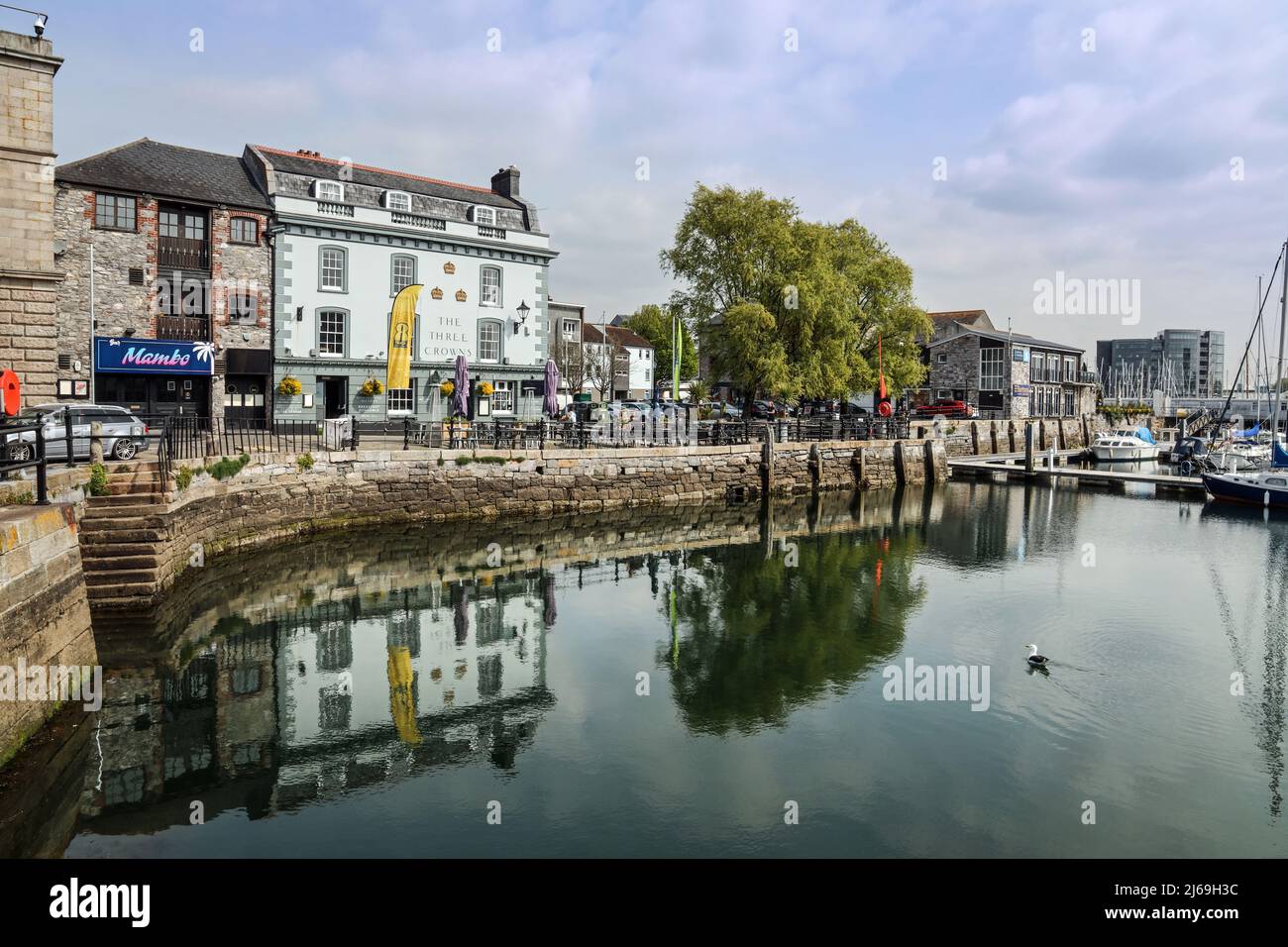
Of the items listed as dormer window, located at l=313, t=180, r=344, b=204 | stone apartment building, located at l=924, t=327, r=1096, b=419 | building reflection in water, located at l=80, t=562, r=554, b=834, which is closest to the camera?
building reflection in water, located at l=80, t=562, r=554, b=834

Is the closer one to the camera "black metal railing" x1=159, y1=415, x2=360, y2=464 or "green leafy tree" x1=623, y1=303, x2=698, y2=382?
"black metal railing" x1=159, y1=415, x2=360, y2=464

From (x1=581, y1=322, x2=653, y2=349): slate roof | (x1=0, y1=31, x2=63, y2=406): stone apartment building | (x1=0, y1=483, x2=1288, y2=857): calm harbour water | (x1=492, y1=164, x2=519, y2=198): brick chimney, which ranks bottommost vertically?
(x1=0, y1=483, x2=1288, y2=857): calm harbour water

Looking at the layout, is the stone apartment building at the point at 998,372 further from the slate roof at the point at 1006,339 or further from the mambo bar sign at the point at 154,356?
the mambo bar sign at the point at 154,356

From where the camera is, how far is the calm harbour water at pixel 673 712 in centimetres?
938

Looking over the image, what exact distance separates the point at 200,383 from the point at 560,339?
108 ft

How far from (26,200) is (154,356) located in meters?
12.2

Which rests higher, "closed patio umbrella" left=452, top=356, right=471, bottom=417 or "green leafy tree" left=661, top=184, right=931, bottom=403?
"green leafy tree" left=661, top=184, right=931, bottom=403

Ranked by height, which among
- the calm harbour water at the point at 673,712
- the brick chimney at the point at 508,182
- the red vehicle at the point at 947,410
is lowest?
the calm harbour water at the point at 673,712

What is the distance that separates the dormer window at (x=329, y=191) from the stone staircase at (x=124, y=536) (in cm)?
2002

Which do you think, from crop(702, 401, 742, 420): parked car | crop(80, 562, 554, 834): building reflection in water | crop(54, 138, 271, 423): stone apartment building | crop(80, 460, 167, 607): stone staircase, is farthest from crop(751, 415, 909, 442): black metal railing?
crop(80, 460, 167, 607): stone staircase

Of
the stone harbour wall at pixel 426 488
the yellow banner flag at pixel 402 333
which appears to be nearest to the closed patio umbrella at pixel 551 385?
the stone harbour wall at pixel 426 488

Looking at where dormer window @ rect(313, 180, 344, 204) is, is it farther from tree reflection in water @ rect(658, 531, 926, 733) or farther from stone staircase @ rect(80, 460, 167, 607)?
tree reflection in water @ rect(658, 531, 926, 733)

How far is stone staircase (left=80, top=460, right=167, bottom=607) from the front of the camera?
16.1 metres

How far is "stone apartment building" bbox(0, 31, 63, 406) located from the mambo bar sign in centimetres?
1142
